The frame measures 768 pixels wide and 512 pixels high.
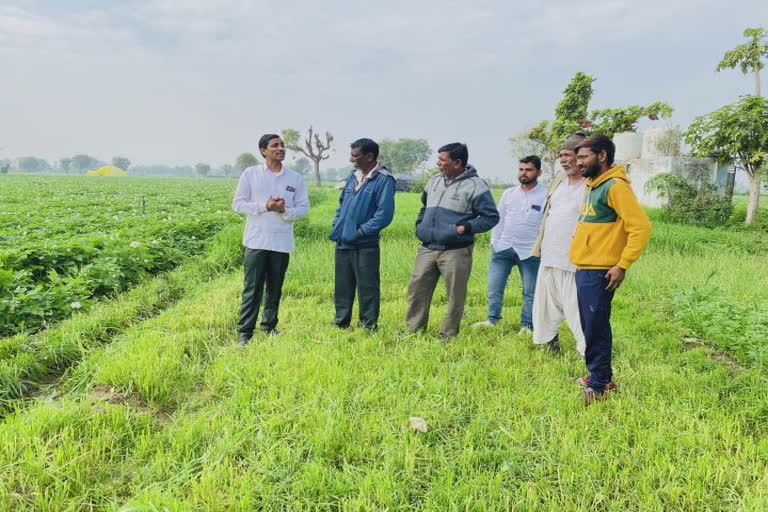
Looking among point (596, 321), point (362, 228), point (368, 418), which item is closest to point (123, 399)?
point (368, 418)

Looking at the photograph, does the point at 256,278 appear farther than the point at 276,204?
Yes

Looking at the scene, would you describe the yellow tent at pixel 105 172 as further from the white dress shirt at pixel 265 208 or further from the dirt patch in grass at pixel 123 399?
the dirt patch in grass at pixel 123 399

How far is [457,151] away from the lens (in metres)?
3.91

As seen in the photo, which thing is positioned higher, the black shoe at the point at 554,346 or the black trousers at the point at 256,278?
the black trousers at the point at 256,278

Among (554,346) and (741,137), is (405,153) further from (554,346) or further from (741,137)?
(554,346)

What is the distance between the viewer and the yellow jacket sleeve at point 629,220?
2701 millimetres

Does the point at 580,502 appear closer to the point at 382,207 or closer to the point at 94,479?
the point at 94,479

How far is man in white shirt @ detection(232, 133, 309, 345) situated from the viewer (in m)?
3.91

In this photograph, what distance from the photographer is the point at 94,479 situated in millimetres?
2090

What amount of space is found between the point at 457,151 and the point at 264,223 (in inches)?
71.8

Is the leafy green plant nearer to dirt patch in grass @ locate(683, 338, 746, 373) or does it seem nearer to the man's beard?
dirt patch in grass @ locate(683, 338, 746, 373)

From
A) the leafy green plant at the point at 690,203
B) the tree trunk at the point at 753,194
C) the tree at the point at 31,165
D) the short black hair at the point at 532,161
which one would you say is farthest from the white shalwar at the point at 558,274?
the tree at the point at 31,165

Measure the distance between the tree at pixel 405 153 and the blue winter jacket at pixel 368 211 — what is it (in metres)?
82.9

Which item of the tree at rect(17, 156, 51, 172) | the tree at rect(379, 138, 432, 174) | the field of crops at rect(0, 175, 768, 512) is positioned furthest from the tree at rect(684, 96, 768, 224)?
the tree at rect(17, 156, 51, 172)
